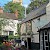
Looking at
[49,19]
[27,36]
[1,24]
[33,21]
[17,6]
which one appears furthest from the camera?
[17,6]

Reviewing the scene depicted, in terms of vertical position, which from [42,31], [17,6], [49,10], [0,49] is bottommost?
[0,49]

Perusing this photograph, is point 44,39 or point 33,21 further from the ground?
point 33,21

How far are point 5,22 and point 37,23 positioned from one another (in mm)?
5204

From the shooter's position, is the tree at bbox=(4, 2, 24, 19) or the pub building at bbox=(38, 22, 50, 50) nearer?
the pub building at bbox=(38, 22, 50, 50)

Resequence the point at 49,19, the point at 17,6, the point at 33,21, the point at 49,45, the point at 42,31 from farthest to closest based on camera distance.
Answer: the point at 17,6 → the point at 33,21 → the point at 49,19 → the point at 42,31 → the point at 49,45

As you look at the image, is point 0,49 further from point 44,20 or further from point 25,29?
point 25,29

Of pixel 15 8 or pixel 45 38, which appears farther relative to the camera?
pixel 15 8

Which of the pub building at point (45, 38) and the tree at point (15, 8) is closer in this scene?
the pub building at point (45, 38)

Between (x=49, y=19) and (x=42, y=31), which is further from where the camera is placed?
(x=49, y=19)

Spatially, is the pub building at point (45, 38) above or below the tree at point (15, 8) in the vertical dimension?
below

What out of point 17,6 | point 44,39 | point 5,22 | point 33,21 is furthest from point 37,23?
point 17,6

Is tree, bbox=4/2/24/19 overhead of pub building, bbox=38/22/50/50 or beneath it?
overhead

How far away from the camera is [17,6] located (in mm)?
91500

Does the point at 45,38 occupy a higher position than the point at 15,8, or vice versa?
the point at 15,8
